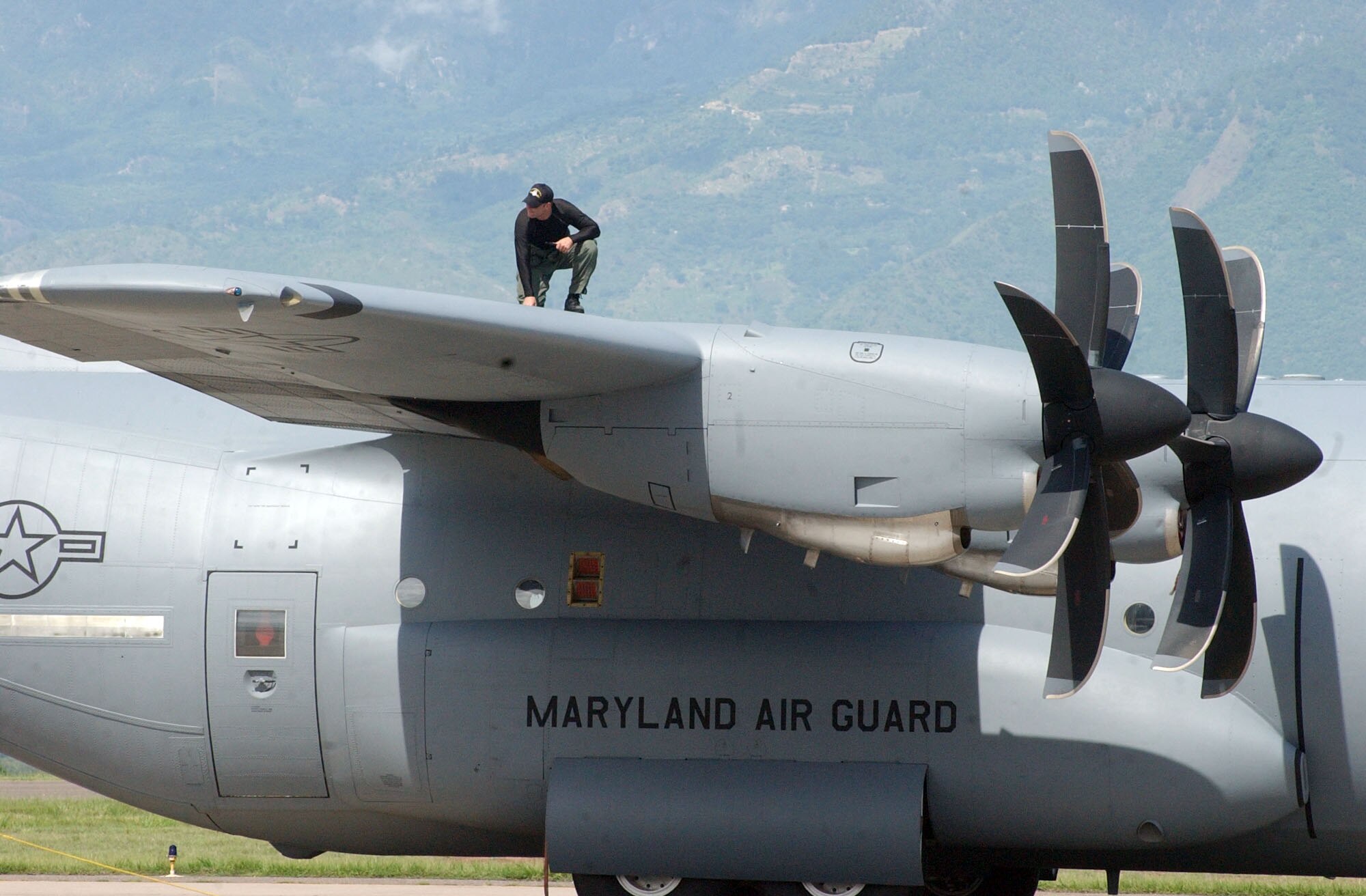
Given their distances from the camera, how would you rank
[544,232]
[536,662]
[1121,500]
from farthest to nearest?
[544,232], [536,662], [1121,500]

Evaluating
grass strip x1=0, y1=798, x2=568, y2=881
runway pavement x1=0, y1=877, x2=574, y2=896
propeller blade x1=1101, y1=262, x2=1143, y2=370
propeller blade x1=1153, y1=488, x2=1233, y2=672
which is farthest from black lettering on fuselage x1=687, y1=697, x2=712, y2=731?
grass strip x1=0, y1=798, x2=568, y2=881

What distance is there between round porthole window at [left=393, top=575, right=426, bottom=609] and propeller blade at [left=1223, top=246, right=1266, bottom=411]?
5.48 metres

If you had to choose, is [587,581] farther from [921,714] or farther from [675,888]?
[921,714]

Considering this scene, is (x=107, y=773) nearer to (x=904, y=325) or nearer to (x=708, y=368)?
(x=708, y=368)

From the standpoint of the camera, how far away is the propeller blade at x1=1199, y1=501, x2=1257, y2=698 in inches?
363

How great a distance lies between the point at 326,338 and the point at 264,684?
3.36 meters

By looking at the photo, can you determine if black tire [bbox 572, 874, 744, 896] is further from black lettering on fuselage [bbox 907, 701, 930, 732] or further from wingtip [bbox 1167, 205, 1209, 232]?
wingtip [bbox 1167, 205, 1209, 232]

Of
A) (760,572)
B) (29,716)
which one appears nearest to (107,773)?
(29,716)

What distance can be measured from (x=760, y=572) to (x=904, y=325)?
149 metres

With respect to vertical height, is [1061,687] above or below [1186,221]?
below

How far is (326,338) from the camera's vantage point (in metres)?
8.38

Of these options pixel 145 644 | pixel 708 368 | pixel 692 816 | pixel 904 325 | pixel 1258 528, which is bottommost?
pixel 692 816

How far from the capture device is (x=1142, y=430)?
337 inches

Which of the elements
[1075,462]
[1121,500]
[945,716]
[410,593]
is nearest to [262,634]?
[410,593]
